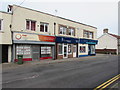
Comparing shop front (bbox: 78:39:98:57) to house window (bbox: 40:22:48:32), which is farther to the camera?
shop front (bbox: 78:39:98:57)

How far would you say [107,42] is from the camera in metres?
38.4

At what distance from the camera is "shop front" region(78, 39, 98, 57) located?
23.5 m

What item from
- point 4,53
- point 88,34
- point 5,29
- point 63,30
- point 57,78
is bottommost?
point 57,78

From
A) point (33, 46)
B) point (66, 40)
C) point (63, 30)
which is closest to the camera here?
point (33, 46)

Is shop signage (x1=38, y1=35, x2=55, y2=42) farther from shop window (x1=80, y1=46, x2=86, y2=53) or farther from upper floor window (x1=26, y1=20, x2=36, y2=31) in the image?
shop window (x1=80, y1=46, x2=86, y2=53)

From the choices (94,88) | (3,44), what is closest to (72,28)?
(3,44)

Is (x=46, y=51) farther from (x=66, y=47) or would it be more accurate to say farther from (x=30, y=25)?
(x=30, y=25)

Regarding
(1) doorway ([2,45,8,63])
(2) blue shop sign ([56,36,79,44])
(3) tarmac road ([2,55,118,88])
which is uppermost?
(2) blue shop sign ([56,36,79,44])

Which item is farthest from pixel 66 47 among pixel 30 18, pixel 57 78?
pixel 57 78

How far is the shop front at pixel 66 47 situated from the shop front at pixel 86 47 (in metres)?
1.62

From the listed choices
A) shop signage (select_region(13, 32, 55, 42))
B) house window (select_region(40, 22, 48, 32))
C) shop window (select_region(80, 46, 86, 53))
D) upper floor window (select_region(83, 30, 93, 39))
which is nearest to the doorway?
shop signage (select_region(13, 32, 55, 42))

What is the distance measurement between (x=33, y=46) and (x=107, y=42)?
103 ft

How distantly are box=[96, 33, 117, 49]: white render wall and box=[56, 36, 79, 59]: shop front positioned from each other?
67.9 ft

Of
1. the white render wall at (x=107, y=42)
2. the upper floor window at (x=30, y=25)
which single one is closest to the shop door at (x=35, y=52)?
the upper floor window at (x=30, y=25)
